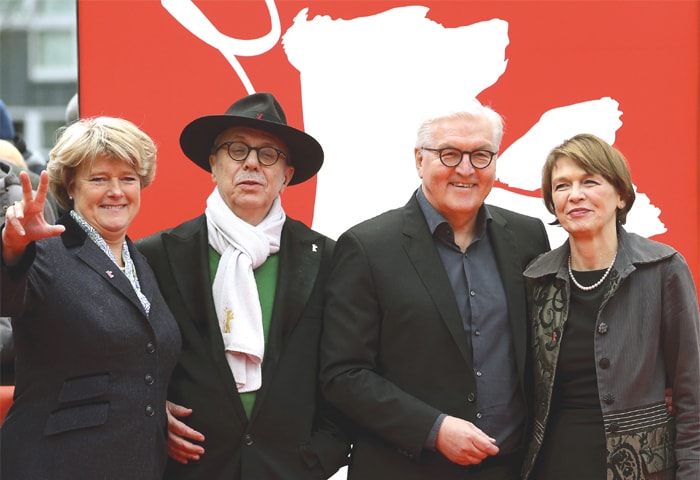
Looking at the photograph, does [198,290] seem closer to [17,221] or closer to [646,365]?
[17,221]

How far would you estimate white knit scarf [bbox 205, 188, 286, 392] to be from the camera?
9.21 feet

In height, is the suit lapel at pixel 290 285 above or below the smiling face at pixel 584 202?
below

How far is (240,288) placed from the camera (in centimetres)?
286

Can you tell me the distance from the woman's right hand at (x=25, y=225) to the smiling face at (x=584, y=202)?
153 cm

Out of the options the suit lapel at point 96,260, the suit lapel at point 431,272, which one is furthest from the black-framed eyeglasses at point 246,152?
the suit lapel at point 96,260

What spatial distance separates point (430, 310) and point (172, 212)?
126 centimetres

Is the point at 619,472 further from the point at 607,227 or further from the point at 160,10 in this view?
the point at 160,10

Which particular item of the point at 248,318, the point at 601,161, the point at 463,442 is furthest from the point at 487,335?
the point at 248,318

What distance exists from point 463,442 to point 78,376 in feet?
3.66

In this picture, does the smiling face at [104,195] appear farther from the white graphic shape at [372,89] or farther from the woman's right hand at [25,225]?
the white graphic shape at [372,89]

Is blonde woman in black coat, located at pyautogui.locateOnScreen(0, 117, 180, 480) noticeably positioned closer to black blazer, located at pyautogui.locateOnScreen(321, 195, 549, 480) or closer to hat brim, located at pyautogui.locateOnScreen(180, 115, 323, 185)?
hat brim, located at pyautogui.locateOnScreen(180, 115, 323, 185)

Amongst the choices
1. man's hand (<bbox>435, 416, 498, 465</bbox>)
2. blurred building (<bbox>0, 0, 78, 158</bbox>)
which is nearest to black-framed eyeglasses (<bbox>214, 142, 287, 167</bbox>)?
man's hand (<bbox>435, 416, 498, 465</bbox>)

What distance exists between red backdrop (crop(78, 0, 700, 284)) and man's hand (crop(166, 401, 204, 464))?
0.96 m

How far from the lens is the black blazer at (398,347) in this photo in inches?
107
